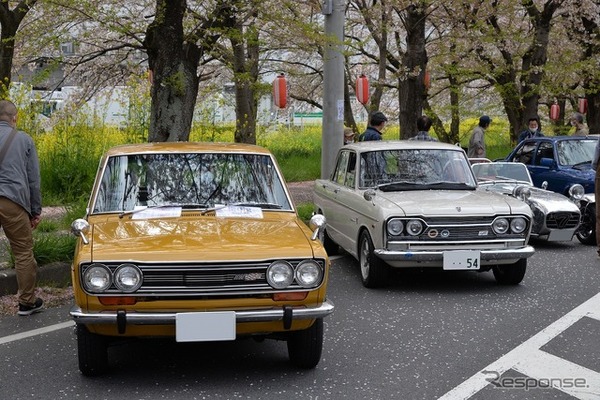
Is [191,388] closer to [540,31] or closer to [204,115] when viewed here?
[204,115]

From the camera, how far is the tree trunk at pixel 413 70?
16875mm

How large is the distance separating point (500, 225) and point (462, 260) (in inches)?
22.0

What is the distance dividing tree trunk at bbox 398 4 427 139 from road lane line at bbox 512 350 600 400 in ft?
39.0

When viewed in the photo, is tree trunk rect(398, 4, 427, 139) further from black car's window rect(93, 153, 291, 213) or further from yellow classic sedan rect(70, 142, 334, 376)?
yellow classic sedan rect(70, 142, 334, 376)

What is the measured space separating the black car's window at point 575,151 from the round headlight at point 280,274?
9.29 metres

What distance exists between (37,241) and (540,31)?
668 inches

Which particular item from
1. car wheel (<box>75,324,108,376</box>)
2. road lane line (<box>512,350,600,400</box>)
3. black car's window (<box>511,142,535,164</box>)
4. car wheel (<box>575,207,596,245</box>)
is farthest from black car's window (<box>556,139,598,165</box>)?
car wheel (<box>75,324,108,376</box>)

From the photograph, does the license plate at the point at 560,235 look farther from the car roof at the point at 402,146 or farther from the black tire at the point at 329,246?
the black tire at the point at 329,246

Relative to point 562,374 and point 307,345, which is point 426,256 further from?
point 307,345

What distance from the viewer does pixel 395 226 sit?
7645 mm

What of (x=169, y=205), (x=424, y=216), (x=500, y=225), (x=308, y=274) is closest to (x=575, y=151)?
(x=500, y=225)

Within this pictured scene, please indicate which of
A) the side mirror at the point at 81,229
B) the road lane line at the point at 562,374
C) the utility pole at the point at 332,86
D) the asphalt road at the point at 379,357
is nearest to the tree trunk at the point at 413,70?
the utility pole at the point at 332,86

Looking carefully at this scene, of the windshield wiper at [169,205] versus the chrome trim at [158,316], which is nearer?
the chrome trim at [158,316]

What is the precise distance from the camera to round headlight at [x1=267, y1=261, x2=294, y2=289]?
482cm
